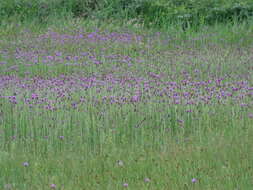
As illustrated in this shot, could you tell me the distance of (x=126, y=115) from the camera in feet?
22.2

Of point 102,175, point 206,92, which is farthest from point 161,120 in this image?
point 102,175

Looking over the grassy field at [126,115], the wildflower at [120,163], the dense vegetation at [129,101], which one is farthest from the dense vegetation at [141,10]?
the wildflower at [120,163]

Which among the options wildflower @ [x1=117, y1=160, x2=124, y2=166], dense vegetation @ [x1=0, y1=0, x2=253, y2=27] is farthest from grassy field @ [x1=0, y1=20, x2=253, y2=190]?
dense vegetation @ [x1=0, y1=0, x2=253, y2=27]

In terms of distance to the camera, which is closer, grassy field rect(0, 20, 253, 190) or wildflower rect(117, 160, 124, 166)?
grassy field rect(0, 20, 253, 190)

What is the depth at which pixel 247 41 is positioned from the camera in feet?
39.2

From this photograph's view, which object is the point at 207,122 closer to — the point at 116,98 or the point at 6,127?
the point at 116,98

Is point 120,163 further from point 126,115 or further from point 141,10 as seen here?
point 141,10

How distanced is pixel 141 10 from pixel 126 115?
7.90m

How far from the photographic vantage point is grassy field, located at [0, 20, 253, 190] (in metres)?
5.06

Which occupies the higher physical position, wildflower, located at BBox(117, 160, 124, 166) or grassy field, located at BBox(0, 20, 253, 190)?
wildflower, located at BBox(117, 160, 124, 166)

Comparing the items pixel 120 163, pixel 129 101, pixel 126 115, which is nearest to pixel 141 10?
pixel 129 101

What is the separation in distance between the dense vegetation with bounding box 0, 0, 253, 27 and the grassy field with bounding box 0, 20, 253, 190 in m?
2.04

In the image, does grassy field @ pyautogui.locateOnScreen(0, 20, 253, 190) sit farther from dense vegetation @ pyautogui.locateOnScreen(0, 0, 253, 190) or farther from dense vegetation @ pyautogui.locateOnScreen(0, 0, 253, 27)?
dense vegetation @ pyautogui.locateOnScreen(0, 0, 253, 27)

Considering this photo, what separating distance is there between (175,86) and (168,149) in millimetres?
2324
